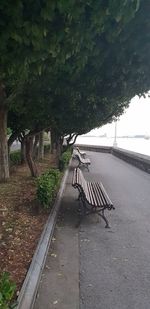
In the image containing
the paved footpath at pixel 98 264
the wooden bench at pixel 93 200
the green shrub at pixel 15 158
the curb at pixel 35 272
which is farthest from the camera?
the green shrub at pixel 15 158

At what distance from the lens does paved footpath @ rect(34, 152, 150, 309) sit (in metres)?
4.50

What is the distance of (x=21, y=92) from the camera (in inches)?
450

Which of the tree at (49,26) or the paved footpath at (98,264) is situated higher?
the tree at (49,26)

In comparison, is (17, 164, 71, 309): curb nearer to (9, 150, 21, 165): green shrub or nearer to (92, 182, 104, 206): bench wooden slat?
(92, 182, 104, 206): bench wooden slat

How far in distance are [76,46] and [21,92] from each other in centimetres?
731

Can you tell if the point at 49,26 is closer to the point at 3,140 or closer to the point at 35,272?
the point at 35,272

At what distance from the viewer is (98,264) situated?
18.7 ft

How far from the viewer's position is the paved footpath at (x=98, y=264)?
4500 mm

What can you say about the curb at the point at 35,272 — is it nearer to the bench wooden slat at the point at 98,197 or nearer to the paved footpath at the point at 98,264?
the paved footpath at the point at 98,264

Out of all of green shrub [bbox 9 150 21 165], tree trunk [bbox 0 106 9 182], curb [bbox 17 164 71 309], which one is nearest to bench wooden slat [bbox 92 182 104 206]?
curb [bbox 17 164 71 309]

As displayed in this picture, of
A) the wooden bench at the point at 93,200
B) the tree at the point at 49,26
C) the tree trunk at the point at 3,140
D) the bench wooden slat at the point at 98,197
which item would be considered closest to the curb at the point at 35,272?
the wooden bench at the point at 93,200

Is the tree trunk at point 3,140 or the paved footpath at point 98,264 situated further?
the tree trunk at point 3,140

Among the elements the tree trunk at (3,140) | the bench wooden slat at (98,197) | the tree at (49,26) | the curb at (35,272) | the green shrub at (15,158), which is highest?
the tree at (49,26)

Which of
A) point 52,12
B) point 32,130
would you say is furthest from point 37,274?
point 32,130
